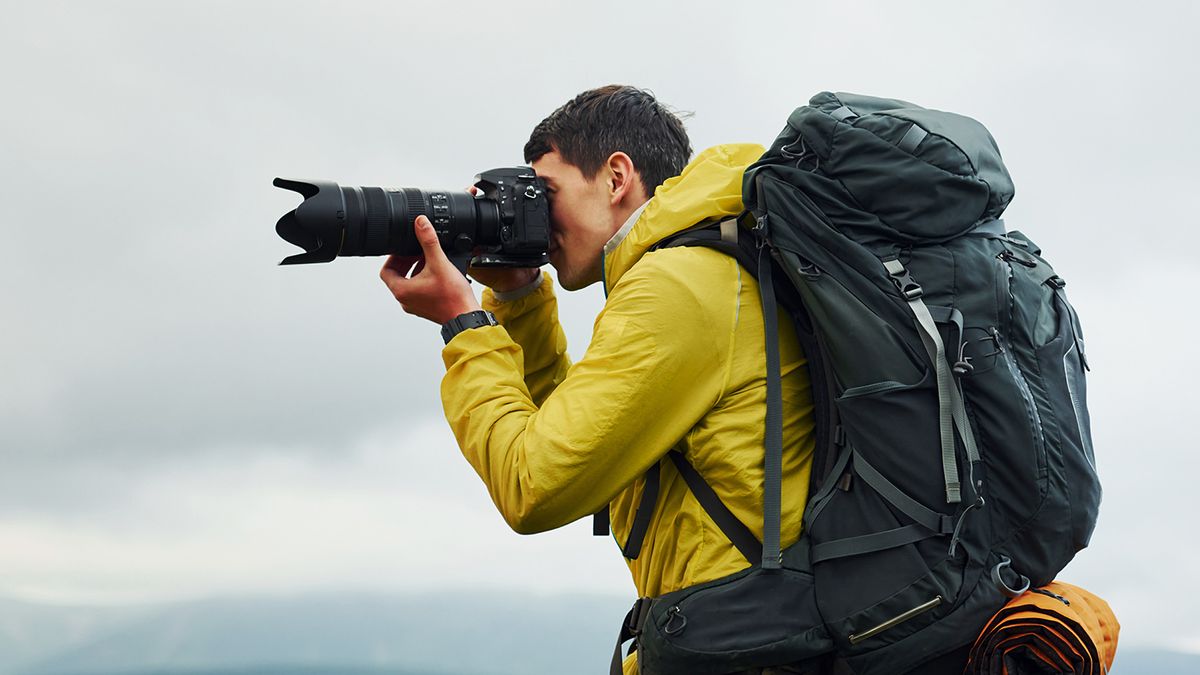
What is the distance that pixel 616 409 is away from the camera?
3064mm

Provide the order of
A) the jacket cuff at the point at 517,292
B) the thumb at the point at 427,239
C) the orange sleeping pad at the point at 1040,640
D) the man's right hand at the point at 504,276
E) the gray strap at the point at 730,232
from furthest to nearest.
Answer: the jacket cuff at the point at 517,292 → the man's right hand at the point at 504,276 → the thumb at the point at 427,239 → the gray strap at the point at 730,232 → the orange sleeping pad at the point at 1040,640

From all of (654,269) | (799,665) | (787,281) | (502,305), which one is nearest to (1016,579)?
(799,665)

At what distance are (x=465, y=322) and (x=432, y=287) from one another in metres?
0.19

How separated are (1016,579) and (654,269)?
1255 mm

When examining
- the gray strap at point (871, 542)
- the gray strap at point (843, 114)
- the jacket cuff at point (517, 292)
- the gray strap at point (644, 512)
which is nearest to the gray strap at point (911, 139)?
the gray strap at point (843, 114)

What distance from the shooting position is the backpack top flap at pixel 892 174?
308cm

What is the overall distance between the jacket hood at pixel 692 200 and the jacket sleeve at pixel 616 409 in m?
0.19

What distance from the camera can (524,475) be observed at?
3.11 metres

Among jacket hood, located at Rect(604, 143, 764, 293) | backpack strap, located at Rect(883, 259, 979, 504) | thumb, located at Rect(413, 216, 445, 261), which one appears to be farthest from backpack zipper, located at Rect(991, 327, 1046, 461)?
thumb, located at Rect(413, 216, 445, 261)

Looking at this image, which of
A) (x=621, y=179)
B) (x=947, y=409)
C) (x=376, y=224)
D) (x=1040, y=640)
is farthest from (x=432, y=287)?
(x=1040, y=640)

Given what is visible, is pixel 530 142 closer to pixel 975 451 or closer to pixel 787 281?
pixel 787 281

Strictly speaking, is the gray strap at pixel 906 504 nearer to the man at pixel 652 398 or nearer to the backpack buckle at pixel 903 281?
the man at pixel 652 398

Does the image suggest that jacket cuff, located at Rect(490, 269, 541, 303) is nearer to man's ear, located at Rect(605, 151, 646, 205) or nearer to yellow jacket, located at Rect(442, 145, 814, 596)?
man's ear, located at Rect(605, 151, 646, 205)

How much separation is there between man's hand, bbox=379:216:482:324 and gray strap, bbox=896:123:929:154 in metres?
1.34
